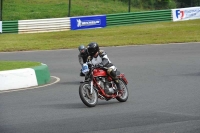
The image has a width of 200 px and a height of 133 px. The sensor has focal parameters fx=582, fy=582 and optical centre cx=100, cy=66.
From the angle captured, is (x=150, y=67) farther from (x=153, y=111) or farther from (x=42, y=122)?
(x=42, y=122)

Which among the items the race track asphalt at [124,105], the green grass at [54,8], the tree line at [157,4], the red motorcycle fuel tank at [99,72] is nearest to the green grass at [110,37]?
the green grass at [54,8]

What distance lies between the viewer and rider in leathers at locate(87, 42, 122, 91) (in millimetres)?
12164

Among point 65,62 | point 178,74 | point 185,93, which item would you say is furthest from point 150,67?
point 185,93

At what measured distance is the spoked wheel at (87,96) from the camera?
452 inches

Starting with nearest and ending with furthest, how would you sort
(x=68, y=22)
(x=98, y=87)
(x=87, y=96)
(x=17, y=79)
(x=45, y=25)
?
(x=87, y=96), (x=98, y=87), (x=17, y=79), (x=45, y=25), (x=68, y=22)

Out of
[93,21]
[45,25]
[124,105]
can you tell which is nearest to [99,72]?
[124,105]

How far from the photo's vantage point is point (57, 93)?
1429cm

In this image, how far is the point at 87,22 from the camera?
37656 mm

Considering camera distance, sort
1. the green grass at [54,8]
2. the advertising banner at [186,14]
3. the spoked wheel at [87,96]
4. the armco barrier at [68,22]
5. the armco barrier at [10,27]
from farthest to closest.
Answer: the green grass at [54,8], the advertising banner at [186,14], the armco barrier at [68,22], the armco barrier at [10,27], the spoked wheel at [87,96]

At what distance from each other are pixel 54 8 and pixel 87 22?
809 cm

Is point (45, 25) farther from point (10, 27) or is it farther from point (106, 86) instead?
point (106, 86)

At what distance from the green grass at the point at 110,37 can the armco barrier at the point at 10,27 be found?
0.53 meters

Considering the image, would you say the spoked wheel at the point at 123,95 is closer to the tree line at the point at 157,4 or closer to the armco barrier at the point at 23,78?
the armco barrier at the point at 23,78

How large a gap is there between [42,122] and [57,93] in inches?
178
